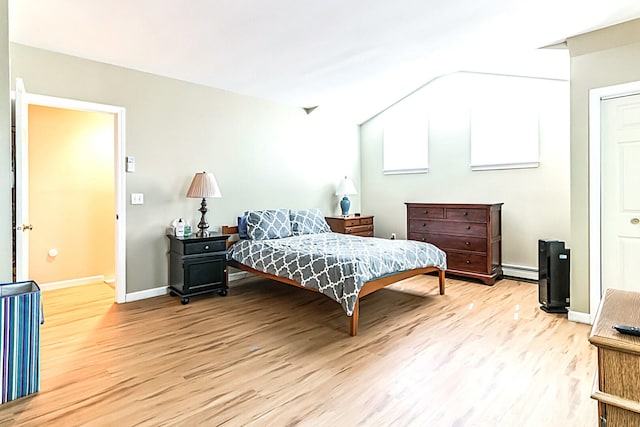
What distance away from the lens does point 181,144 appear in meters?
4.27

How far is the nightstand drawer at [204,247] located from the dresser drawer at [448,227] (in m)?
2.70

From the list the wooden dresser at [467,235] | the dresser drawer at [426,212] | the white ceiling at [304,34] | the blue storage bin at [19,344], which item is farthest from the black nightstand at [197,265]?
the wooden dresser at [467,235]

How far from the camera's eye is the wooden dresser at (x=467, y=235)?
452 centimetres

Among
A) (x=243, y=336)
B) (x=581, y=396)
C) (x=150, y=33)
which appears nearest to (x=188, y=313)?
(x=243, y=336)

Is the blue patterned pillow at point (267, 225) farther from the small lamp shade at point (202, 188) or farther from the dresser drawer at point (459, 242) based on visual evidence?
the dresser drawer at point (459, 242)

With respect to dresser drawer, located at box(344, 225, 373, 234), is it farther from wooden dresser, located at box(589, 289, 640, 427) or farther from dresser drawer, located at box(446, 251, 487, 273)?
wooden dresser, located at box(589, 289, 640, 427)

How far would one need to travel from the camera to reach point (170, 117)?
4180 mm

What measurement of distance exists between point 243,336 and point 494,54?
4.01 meters

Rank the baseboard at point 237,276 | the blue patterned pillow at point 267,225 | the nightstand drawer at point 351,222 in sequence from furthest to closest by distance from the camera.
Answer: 1. the nightstand drawer at point 351,222
2. the baseboard at point 237,276
3. the blue patterned pillow at point 267,225

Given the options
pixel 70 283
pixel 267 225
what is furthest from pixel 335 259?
pixel 70 283

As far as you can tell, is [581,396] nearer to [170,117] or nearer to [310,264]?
[310,264]

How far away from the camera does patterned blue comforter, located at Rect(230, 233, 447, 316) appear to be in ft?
9.87

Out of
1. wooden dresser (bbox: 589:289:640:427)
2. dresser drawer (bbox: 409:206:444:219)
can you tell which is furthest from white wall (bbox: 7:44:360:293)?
wooden dresser (bbox: 589:289:640:427)

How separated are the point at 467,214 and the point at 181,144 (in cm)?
366
